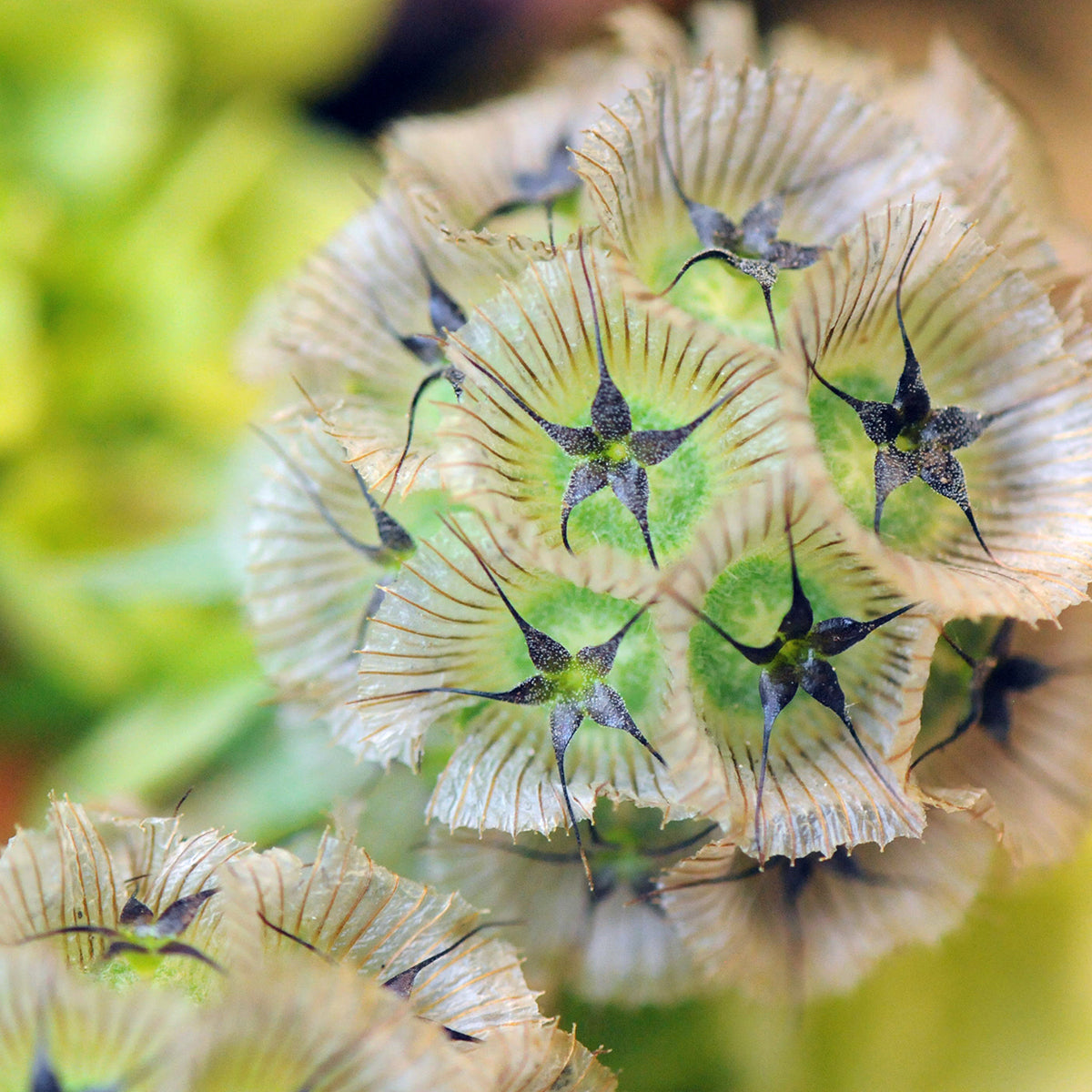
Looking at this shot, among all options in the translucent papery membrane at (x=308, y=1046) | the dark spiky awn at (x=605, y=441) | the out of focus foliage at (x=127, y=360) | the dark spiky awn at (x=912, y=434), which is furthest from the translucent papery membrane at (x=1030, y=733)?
the out of focus foliage at (x=127, y=360)

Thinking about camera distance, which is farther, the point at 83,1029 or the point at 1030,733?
the point at 1030,733

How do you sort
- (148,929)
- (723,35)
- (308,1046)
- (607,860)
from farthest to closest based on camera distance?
(723,35), (607,860), (148,929), (308,1046)

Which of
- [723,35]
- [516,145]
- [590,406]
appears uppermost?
[723,35]

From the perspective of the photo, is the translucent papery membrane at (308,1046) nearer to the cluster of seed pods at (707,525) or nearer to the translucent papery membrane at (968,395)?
the cluster of seed pods at (707,525)

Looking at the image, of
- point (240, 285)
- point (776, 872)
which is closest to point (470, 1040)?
point (776, 872)

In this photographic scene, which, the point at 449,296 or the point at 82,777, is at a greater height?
the point at 449,296

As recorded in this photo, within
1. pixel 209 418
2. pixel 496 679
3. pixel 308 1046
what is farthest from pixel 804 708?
pixel 209 418

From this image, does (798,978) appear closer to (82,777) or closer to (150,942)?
(150,942)

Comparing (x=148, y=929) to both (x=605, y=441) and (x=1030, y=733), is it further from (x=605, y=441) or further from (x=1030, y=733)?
(x=1030, y=733)

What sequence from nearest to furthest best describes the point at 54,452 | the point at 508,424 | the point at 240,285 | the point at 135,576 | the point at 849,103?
1. the point at 508,424
2. the point at 849,103
3. the point at 135,576
4. the point at 54,452
5. the point at 240,285
